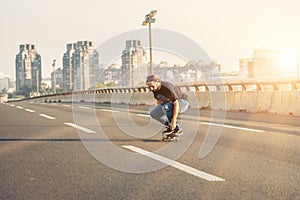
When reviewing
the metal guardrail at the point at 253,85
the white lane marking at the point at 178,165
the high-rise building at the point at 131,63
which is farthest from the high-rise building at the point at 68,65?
the white lane marking at the point at 178,165

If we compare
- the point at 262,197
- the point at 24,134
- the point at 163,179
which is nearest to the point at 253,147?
the point at 163,179

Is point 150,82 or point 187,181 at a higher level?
point 150,82

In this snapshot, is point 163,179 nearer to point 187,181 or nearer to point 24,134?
point 187,181

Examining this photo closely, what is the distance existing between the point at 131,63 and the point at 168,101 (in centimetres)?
1102

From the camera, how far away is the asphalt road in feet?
17.6

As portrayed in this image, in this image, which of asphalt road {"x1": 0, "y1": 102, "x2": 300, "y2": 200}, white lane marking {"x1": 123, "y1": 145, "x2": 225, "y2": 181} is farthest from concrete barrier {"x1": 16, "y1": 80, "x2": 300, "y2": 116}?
white lane marking {"x1": 123, "y1": 145, "x2": 225, "y2": 181}

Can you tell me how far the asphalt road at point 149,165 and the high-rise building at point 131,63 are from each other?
14.9 feet

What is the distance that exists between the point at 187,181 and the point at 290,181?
3.99 feet

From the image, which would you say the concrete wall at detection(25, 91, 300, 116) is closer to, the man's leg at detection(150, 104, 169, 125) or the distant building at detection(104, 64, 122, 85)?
the distant building at detection(104, 64, 122, 85)

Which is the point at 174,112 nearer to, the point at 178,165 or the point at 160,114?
the point at 160,114

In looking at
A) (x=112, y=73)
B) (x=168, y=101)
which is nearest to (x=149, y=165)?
(x=168, y=101)

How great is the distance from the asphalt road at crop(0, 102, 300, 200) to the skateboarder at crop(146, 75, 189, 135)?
0.44 m

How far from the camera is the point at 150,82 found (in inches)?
349

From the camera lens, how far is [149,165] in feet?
23.2
